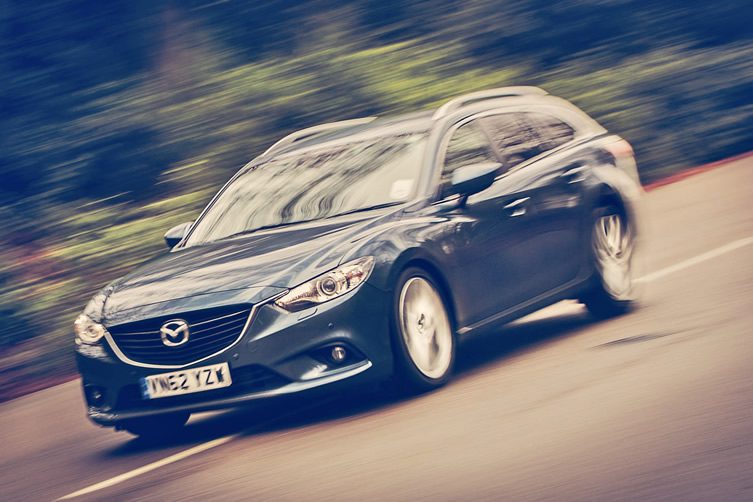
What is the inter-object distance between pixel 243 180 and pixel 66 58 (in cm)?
971

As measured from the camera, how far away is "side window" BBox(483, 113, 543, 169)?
880cm

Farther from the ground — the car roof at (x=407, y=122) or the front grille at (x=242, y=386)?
the car roof at (x=407, y=122)

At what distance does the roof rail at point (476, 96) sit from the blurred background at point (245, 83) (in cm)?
557

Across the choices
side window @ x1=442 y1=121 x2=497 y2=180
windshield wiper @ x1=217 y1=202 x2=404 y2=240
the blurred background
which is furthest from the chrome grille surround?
the blurred background

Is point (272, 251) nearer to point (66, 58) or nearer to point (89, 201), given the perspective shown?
point (89, 201)

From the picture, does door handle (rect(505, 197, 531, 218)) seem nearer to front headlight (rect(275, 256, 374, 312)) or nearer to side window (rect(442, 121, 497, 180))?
side window (rect(442, 121, 497, 180))

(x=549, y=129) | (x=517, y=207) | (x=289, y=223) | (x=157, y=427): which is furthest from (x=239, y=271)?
(x=549, y=129)

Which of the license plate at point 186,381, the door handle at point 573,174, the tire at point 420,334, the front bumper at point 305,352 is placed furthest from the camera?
the door handle at point 573,174

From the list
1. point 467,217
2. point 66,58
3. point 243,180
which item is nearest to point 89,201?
point 66,58

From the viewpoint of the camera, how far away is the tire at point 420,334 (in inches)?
287

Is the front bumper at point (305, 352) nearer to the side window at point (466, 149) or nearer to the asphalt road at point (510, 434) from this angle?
the asphalt road at point (510, 434)

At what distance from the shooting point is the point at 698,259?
11.3 meters

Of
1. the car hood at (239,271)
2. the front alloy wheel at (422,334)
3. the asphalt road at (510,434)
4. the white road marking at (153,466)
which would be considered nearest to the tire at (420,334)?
the front alloy wheel at (422,334)

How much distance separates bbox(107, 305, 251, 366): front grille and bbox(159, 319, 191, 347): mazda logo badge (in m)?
0.02
